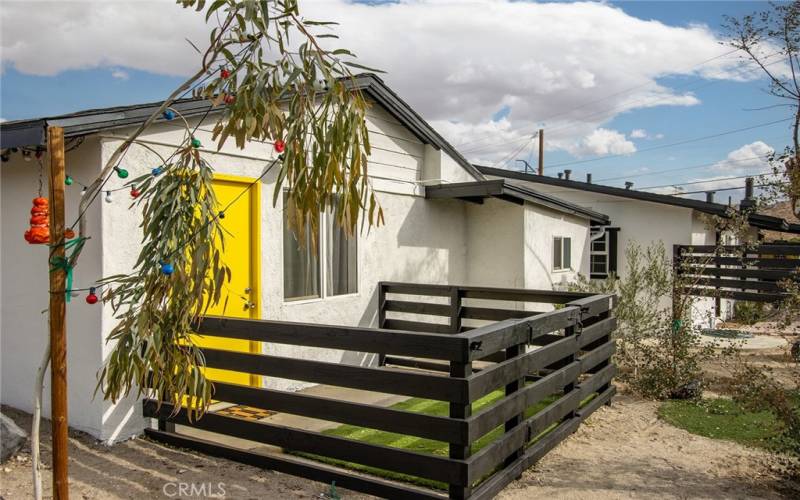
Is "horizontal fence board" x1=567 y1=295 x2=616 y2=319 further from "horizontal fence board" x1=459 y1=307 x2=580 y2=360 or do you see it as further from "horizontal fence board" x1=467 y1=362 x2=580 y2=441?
"horizontal fence board" x1=467 y1=362 x2=580 y2=441

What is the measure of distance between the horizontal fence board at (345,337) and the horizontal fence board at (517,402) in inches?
18.2

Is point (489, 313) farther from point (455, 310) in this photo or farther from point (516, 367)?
point (516, 367)

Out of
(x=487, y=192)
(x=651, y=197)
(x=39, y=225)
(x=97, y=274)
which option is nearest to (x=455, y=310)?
(x=487, y=192)

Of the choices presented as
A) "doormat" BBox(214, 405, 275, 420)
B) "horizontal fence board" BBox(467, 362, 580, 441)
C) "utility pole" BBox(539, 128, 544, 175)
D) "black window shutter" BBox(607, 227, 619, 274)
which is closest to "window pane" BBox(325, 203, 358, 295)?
"doormat" BBox(214, 405, 275, 420)

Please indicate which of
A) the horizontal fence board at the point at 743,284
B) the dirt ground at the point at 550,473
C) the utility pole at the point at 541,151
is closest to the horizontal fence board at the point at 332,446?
the dirt ground at the point at 550,473

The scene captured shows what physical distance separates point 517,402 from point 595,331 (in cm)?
212

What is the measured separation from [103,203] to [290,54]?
275cm

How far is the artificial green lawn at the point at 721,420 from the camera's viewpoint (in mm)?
5698

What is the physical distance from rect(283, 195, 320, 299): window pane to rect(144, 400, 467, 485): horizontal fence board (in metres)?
2.14

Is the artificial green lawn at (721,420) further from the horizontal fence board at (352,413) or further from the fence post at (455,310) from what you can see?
the horizontal fence board at (352,413)

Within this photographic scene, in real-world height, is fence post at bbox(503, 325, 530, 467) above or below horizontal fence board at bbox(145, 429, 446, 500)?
above

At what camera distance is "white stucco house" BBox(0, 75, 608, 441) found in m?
5.00

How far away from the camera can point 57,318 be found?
3.06 m

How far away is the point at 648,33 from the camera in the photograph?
33.0ft
